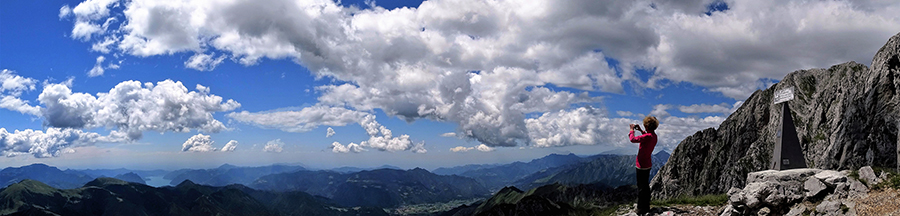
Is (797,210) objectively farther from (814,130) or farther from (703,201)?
(814,130)

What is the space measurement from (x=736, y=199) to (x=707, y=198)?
5050mm

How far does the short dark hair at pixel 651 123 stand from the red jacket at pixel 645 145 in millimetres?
196

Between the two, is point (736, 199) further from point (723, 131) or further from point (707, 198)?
point (723, 131)

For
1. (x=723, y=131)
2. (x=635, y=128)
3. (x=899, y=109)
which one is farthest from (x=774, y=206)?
(x=723, y=131)

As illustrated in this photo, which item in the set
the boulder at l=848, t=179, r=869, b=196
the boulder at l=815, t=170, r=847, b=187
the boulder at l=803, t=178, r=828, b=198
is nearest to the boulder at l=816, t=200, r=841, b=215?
the boulder at l=803, t=178, r=828, b=198

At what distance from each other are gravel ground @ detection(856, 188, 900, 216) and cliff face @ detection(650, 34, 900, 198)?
634 centimetres

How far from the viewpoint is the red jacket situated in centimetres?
1439

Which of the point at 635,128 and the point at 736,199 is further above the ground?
the point at 635,128

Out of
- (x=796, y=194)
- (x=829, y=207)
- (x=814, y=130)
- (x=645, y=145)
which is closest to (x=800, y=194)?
(x=796, y=194)

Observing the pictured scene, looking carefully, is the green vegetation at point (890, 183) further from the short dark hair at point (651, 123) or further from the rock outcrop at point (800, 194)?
the short dark hair at point (651, 123)

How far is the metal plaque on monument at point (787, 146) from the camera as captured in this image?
19625 millimetres

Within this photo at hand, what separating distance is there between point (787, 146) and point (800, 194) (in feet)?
17.8

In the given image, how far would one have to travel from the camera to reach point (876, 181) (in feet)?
48.4

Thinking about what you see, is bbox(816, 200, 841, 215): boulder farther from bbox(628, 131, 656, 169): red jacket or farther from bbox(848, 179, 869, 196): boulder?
bbox(628, 131, 656, 169): red jacket
